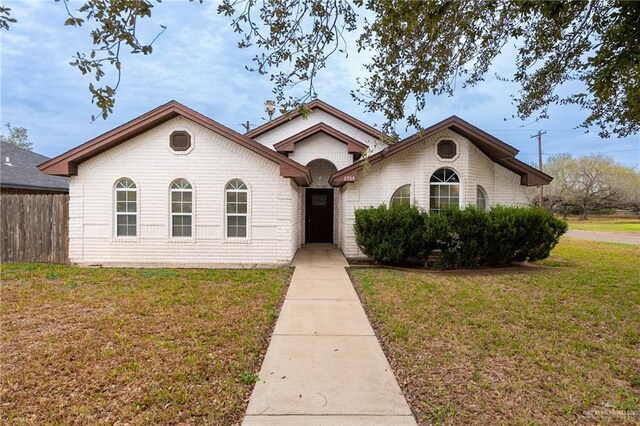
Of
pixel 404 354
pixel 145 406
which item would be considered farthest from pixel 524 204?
pixel 145 406

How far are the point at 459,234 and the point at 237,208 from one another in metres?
6.77

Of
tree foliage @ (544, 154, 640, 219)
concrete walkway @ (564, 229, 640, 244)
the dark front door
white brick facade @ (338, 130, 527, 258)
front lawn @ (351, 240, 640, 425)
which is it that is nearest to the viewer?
front lawn @ (351, 240, 640, 425)

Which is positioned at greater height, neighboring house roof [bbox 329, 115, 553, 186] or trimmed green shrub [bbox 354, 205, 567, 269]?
neighboring house roof [bbox 329, 115, 553, 186]

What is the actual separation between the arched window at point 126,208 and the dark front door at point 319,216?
287 inches

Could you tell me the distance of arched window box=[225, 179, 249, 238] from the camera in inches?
414

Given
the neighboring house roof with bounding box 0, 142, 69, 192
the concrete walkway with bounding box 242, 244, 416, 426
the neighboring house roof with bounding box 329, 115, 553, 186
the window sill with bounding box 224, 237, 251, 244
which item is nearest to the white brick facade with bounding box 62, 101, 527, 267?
the window sill with bounding box 224, 237, 251, 244

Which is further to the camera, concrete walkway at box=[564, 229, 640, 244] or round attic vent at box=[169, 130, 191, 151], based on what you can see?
concrete walkway at box=[564, 229, 640, 244]

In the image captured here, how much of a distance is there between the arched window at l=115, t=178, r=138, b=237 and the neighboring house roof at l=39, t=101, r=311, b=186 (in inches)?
47.1

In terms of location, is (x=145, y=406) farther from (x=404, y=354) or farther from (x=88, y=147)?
(x=88, y=147)

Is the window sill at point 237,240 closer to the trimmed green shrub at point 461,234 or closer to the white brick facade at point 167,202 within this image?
the white brick facade at point 167,202

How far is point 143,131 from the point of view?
33.7ft

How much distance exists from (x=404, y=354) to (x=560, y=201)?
5555 cm

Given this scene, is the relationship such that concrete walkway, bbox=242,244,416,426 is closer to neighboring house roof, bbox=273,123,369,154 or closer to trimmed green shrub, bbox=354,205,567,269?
trimmed green shrub, bbox=354,205,567,269

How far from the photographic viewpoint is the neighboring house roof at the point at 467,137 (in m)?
11.0
